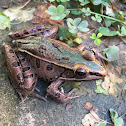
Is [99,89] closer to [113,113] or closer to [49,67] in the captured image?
[113,113]

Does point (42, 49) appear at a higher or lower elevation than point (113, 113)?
higher

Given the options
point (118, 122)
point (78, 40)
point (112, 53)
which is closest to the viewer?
point (118, 122)

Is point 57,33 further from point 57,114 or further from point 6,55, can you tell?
point 57,114

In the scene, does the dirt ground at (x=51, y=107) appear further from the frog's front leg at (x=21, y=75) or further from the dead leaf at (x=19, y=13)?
the dead leaf at (x=19, y=13)

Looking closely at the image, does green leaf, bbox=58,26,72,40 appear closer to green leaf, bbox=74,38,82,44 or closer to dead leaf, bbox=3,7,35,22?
green leaf, bbox=74,38,82,44

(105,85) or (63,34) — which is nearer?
(105,85)

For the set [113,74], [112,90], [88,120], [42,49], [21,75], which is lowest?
[88,120]

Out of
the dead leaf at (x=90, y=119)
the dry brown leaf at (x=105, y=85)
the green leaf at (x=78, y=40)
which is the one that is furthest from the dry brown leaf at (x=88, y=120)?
the green leaf at (x=78, y=40)

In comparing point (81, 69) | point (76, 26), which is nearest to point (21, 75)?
point (81, 69)
